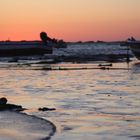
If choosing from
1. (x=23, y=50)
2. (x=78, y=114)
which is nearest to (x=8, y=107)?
(x=78, y=114)

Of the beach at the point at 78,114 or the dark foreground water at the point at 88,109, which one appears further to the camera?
the dark foreground water at the point at 88,109

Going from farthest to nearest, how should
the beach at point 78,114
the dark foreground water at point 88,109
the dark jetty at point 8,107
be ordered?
the dark jetty at point 8,107
the dark foreground water at point 88,109
the beach at point 78,114

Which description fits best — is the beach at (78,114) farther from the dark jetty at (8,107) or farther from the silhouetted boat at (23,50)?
the silhouetted boat at (23,50)

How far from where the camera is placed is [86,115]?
15.5 meters

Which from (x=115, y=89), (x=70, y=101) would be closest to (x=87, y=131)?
(x=70, y=101)

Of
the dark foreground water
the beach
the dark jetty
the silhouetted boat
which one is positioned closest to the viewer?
the beach

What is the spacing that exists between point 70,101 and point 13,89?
6.01m

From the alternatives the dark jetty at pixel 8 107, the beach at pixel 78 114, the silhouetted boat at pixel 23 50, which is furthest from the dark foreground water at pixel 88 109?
the silhouetted boat at pixel 23 50

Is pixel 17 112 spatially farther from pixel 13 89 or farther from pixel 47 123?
pixel 13 89

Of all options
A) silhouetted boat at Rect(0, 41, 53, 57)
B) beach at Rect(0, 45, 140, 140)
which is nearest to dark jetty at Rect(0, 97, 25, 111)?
beach at Rect(0, 45, 140, 140)

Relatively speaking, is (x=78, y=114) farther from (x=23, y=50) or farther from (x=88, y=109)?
(x=23, y=50)

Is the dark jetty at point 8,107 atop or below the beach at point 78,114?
atop

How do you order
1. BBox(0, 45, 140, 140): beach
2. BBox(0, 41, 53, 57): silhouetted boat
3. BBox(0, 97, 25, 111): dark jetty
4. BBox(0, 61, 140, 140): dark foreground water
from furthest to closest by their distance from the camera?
1. BBox(0, 41, 53, 57): silhouetted boat
2. BBox(0, 97, 25, 111): dark jetty
3. BBox(0, 61, 140, 140): dark foreground water
4. BBox(0, 45, 140, 140): beach

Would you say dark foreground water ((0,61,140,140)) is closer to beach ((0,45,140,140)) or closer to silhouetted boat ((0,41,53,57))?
beach ((0,45,140,140))
